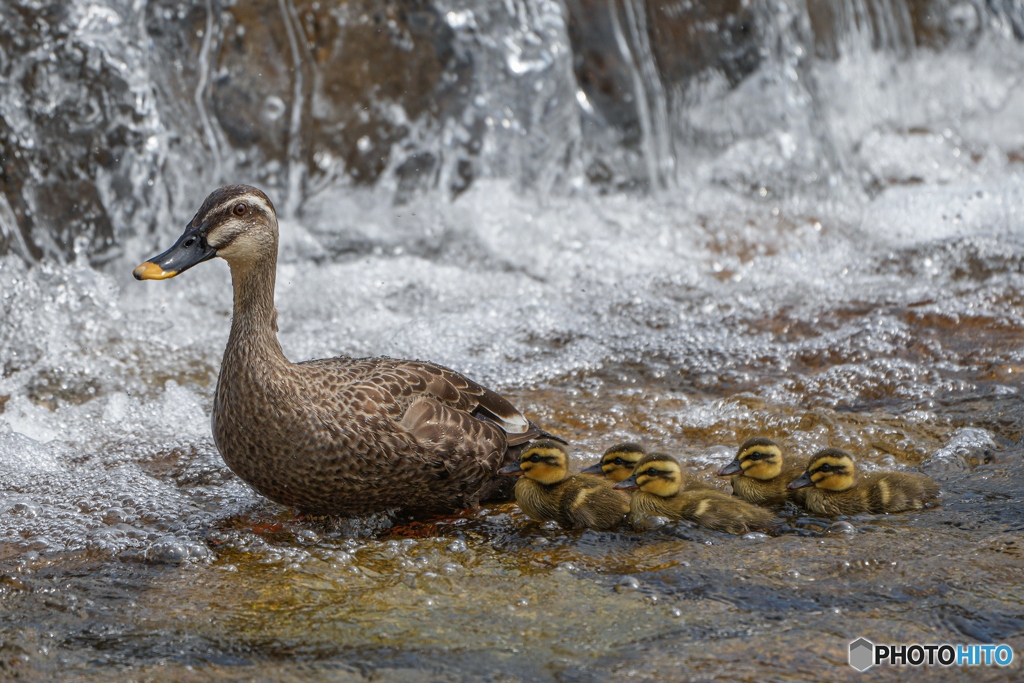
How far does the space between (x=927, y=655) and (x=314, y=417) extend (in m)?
2.39

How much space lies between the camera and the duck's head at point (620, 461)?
4.33 meters

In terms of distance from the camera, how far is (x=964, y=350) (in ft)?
20.4

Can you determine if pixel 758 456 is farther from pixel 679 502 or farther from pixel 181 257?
pixel 181 257

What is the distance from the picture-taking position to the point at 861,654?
306cm

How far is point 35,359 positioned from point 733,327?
463 centimetres

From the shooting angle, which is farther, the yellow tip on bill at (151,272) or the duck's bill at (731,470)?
the duck's bill at (731,470)

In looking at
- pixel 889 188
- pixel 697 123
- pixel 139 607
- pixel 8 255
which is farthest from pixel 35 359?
pixel 889 188

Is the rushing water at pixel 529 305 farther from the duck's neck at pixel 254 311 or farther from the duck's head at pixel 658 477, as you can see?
the duck's neck at pixel 254 311

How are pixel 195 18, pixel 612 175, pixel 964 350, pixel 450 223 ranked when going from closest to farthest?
pixel 964 350
pixel 195 18
pixel 450 223
pixel 612 175

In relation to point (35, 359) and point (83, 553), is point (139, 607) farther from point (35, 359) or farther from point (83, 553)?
point (35, 359)

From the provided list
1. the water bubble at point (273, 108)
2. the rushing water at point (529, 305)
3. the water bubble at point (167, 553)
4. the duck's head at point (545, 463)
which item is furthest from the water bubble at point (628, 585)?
the water bubble at point (273, 108)

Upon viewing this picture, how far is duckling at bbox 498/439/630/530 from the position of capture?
13.6 ft

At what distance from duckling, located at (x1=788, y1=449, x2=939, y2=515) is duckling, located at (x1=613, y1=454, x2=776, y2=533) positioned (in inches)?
9.1

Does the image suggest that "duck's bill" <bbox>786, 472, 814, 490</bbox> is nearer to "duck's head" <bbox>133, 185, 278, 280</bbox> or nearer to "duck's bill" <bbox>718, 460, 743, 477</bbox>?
"duck's bill" <bbox>718, 460, 743, 477</bbox>
